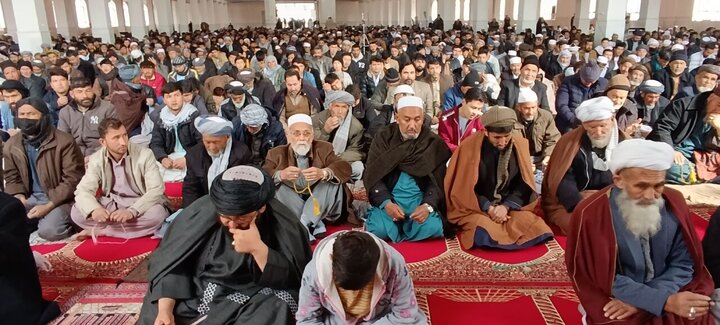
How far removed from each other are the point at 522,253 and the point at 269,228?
1854 mm

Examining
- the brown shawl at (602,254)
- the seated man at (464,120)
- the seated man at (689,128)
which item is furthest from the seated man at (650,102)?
the brown shawl at (602,254)

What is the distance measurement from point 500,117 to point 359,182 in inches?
74.7

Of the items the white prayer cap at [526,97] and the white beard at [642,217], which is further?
the white prayer cap at [526,97]

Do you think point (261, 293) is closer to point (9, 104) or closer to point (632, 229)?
point (632, 229)

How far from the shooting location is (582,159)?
12.3 feet

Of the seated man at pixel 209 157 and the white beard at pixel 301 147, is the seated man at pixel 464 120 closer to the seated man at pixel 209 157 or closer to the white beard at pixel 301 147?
the white beard at pixel 301 147

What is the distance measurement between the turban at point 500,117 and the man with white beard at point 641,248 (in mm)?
1227

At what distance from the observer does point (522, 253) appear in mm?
3592

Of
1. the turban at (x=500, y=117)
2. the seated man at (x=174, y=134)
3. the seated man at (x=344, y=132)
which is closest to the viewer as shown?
the turban at (x=500, y=117)

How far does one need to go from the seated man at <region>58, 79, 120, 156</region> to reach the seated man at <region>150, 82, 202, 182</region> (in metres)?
0.58

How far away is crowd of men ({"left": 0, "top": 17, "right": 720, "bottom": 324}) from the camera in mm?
2229

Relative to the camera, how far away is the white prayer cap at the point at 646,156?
216 cm

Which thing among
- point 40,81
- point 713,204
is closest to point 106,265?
point 713,204

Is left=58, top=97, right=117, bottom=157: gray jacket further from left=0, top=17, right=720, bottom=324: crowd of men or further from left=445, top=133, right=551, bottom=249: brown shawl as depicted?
left=445, top=133, right=551, bottom=249: brown shawl
